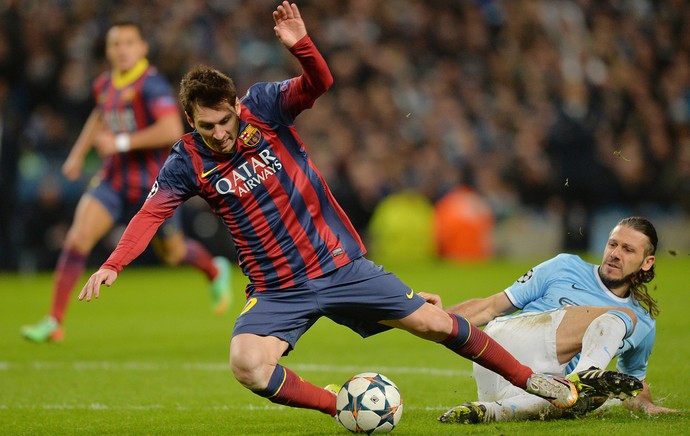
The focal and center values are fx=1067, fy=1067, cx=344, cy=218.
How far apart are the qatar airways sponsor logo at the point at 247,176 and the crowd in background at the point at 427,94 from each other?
11.9m

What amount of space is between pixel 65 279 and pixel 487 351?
5345mm

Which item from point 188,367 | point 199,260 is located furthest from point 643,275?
point 199,260

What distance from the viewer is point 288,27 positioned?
5.48 meters

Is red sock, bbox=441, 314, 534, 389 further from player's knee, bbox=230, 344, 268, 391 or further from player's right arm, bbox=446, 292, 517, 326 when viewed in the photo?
player's knee, bbox=230, 344, 268, 391

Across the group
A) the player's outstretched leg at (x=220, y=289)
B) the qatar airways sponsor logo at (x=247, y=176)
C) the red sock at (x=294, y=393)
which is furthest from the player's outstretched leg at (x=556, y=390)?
the player's outstretched leg at (x=220, y=289)

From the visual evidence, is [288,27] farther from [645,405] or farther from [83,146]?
[83,146]

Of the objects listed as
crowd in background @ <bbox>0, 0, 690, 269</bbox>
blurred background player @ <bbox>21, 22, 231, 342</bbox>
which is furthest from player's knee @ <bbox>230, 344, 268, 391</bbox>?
crowd in background @ <bbox>0, 0, 690, 269</bbox>

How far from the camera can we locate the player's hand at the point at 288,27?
5453 millimetres

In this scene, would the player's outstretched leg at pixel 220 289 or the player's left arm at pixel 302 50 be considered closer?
the player's left arm at pixel 302 50

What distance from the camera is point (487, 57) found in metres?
21.0

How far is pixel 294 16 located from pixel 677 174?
14.3 meters

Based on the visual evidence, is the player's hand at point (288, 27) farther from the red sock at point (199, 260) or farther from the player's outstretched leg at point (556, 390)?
the red sock at point (199, 260)

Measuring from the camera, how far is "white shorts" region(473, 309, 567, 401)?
611 cm

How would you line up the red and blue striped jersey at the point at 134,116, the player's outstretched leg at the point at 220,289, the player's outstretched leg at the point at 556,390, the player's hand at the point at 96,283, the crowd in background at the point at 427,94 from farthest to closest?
the crowd in background at the point at 427,94 < the player's outstretched leg at the point at 220,289 < the red and blue striped jersey at the point at 134,116 < the player's outstretched leg at the point at 556,390 < the player's hand at the point at 96,283
